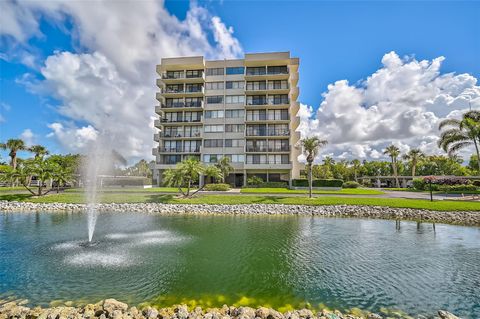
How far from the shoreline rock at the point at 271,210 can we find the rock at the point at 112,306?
1839 centimetres

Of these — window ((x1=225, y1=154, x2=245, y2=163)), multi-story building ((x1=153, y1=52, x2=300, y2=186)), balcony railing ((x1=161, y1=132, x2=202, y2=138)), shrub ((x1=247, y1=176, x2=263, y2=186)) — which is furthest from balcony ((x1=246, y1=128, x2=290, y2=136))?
balcony railing ((x1=161, y1=132, x2=202, y2=138))

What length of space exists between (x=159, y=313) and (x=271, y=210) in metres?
20.0

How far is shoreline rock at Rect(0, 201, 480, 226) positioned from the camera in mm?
22297

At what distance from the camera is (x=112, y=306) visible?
22.8 ft

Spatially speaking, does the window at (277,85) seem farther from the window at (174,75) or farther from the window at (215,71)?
the window at (174,75)

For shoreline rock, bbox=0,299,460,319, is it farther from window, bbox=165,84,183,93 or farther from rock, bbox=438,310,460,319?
window, bbox=165,84,183,93

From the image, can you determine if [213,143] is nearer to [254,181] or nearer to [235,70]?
[254,181]

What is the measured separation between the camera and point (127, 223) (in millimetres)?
19719

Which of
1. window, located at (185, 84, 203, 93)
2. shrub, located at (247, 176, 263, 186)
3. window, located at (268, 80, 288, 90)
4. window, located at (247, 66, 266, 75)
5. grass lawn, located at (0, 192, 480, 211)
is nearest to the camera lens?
grass lawn, located at (0, 192, 480, 211)

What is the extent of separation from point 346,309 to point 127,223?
58.5 feet

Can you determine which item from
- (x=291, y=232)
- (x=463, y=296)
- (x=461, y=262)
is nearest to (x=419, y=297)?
(x=463, y=296)

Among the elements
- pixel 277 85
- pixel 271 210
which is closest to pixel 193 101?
pixel 277 85

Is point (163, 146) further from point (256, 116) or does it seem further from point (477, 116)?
point (477, 116)

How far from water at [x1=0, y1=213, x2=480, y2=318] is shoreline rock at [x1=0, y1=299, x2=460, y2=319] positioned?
1.77ft
